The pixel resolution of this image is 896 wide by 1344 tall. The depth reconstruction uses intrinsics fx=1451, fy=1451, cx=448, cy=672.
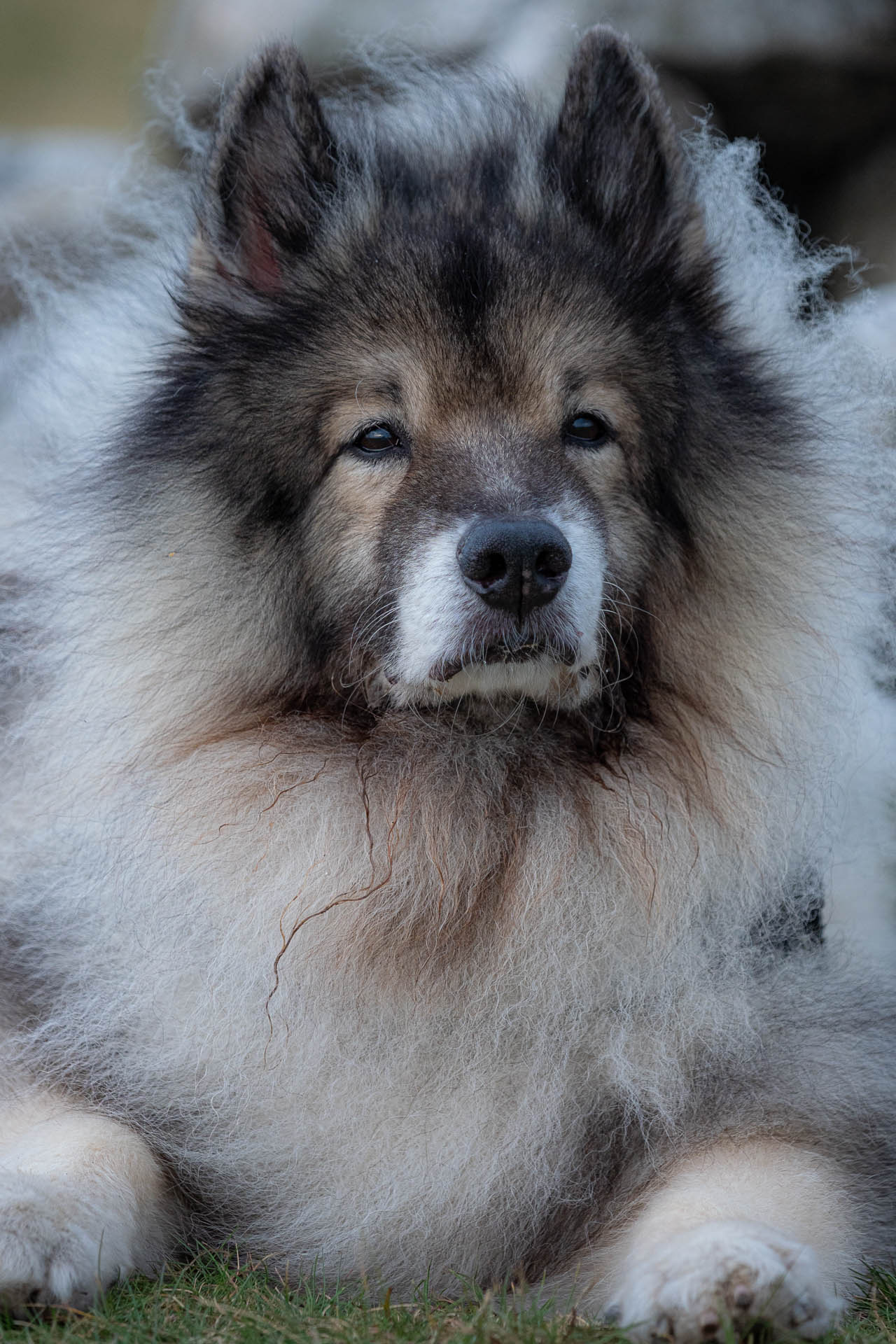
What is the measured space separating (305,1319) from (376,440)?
1575 millimetres

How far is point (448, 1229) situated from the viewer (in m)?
2.83

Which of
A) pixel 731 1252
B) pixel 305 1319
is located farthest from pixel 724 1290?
pixel 305 1319

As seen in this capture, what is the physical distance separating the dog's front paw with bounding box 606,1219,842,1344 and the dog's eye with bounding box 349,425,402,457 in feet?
4.98

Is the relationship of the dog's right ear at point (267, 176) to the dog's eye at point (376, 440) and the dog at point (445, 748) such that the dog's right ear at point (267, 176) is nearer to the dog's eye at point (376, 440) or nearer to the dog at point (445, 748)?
the dog at point (445, 748)

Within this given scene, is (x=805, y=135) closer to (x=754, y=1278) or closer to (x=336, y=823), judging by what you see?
(x=336, y=823)

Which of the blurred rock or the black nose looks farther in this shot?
the blurred rock

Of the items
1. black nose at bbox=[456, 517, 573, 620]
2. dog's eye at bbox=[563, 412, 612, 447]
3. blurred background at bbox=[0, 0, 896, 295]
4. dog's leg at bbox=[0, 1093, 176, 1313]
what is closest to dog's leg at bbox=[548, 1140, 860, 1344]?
dog's leg at bbox=[0, 1093, 176, 1313]

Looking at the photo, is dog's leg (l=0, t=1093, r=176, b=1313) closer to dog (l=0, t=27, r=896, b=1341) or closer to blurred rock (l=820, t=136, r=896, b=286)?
dog (l=0, t=27, r=896, b=1341)

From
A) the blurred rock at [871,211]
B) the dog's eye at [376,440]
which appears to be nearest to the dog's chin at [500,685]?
the dog's eye at [376,440]

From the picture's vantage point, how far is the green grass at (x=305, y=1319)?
2.19 metres

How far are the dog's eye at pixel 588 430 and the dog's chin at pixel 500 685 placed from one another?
453mm

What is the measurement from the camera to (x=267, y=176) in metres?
2.99

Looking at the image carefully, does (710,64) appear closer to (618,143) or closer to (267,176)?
(618,143)

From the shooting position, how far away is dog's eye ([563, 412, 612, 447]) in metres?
2.86
